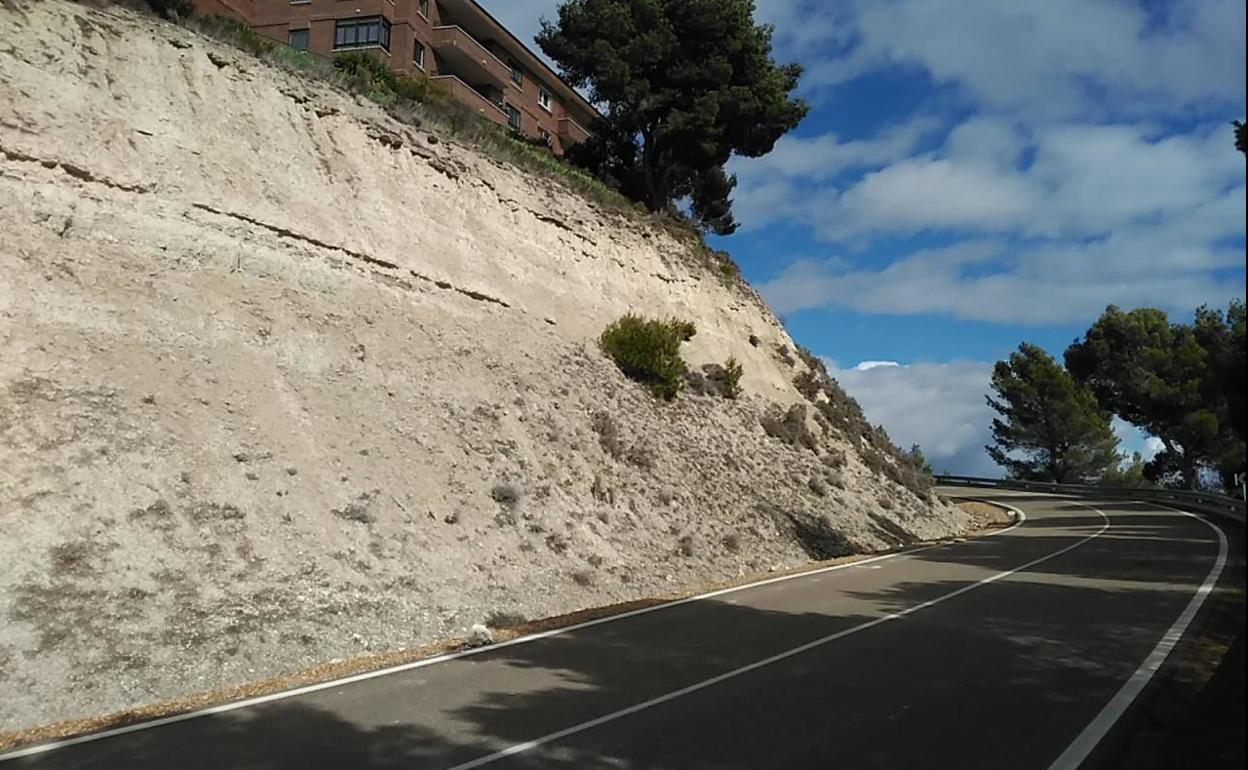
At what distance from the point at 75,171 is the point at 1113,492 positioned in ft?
157

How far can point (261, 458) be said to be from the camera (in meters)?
13.1

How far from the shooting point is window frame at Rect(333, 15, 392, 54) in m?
37.2

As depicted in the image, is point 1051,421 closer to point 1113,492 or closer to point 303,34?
point 1113,492

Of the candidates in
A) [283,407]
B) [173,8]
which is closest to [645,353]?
[283,407]

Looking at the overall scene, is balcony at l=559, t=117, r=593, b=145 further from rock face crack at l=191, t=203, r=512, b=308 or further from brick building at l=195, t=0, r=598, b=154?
rock face crack at l=191, t=203, r=512, b=308

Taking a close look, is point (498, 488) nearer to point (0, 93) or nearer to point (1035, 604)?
point (1035, 604)

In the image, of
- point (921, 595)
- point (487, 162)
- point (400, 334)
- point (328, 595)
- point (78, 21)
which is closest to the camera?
point (328, 595)

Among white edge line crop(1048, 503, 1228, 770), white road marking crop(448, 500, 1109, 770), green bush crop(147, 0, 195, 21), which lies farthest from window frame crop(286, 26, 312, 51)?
white edge line crop(1048, 503, 1228, 770)

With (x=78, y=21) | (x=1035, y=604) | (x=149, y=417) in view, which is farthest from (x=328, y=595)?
(x=78, y=21)

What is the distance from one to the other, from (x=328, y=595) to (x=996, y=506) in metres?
35.8

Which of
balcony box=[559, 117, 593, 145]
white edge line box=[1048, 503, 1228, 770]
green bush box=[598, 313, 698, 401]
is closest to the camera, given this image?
white edge line box=[1048, 503, 1228, 770]

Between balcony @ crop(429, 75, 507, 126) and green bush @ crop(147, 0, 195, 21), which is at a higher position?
balcony @ crop(429, 75, 507, 126)

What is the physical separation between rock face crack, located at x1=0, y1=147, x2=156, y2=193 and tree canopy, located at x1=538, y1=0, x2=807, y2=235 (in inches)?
823

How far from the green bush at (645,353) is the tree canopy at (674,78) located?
11.0m
